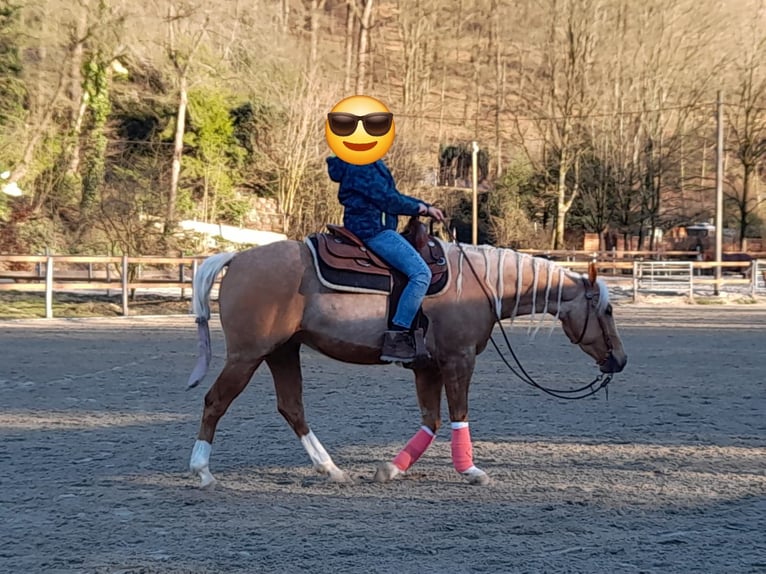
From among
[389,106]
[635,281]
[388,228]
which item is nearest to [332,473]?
[388,228]

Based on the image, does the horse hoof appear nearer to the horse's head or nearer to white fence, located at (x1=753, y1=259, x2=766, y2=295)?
the horse's head

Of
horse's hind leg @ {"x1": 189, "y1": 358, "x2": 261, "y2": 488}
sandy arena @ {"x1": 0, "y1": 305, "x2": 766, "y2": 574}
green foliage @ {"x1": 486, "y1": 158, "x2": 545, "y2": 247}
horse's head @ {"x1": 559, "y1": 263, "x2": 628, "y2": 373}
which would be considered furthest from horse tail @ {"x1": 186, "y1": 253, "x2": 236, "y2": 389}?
green foliage @ {"x1": 486, "y1": 158, "x2": 545, "y2": 247}

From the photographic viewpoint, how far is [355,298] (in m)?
5.45

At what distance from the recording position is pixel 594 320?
592 centimetres

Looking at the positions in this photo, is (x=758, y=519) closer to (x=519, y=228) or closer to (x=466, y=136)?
(x=519, y=228)

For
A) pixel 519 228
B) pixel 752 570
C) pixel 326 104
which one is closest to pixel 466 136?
pixel 519 228

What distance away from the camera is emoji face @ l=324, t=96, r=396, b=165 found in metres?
6.03

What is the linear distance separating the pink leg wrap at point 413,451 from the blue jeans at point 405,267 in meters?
0.82

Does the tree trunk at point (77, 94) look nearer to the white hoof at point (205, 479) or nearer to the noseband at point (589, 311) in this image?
the white hoof at point (205, 479)

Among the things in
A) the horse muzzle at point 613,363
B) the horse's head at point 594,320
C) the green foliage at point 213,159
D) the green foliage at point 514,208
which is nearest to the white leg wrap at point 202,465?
the horse's head at point 594,320

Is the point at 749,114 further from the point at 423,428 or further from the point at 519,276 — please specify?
the point at 423,428

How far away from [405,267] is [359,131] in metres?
1.40

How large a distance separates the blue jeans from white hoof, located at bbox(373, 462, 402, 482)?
990 millimetres

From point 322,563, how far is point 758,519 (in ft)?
8.43
